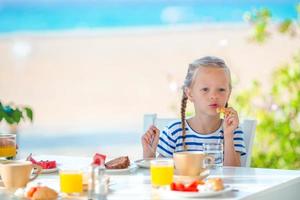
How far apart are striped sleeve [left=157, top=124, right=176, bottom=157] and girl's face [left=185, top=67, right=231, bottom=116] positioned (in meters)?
0.15

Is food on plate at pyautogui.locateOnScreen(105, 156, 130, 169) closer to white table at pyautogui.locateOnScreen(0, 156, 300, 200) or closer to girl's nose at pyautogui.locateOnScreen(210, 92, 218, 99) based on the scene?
white table at pyautogui.locateOnScreen(0, 156, 300, 200)

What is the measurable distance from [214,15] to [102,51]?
5.94 ft

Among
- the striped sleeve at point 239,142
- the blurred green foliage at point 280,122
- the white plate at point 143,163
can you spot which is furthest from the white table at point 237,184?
the blurred green foliage at point 280,122

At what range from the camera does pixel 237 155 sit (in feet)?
8.36

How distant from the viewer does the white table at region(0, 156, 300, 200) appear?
1838 mm

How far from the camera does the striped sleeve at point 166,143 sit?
8.89 ft

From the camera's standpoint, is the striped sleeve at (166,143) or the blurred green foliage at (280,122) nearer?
the striped sleeve at (166,143)

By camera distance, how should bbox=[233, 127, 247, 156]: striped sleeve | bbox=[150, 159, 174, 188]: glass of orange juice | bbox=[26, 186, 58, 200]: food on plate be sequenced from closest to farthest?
1. bbox=[26, 186, 58, 200]: food on plate
2. bbox=[150, 159, 174, 188]: glass of orange juice
3. bbox=[233, 127, 247, 156]: striped sleeve

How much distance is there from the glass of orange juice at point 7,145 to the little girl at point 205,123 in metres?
0.47

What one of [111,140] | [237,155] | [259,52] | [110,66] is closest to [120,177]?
[237,155]

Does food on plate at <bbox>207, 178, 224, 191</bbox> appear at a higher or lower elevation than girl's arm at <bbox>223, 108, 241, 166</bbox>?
lower

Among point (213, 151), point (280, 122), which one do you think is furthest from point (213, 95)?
point (280, 122)

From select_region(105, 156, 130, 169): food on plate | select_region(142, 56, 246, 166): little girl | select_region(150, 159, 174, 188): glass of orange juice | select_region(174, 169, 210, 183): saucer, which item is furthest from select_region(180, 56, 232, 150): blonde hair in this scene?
select_region(150, 159, 174, 188): glass of orange juice

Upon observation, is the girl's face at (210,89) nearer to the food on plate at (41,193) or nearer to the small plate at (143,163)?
the small plate at (143,163)
